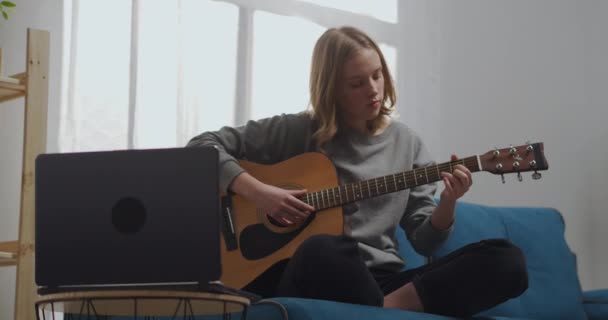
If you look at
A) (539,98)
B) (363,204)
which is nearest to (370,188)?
(363,204)

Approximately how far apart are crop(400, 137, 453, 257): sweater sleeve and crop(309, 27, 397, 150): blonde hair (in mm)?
138

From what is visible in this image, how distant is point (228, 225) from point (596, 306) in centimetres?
117

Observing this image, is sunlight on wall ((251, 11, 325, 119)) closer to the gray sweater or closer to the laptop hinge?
the gray sweater

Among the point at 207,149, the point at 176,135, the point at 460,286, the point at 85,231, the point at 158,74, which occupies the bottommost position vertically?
the point at 460,286

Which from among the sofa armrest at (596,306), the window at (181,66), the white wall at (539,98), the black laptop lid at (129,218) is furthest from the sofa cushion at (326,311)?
the white wall at (539,98)

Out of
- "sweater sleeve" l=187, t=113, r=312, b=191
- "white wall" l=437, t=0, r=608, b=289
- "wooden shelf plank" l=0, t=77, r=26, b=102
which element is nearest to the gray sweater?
"sweater sleeve" l=187, t=113, r=312, b=191

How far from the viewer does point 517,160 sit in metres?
1.81

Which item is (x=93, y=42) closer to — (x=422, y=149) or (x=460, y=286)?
(x=422, y=149)

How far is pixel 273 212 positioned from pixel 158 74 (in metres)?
0.89

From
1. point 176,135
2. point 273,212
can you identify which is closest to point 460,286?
point 273,212

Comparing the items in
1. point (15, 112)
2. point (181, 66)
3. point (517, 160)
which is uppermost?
point (181, 66)

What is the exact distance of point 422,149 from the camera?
82.4 inches

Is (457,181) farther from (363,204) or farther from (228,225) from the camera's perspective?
(228,225)

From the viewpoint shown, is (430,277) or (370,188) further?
(370,188)
